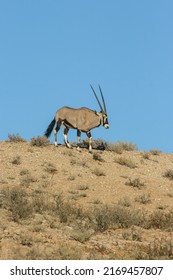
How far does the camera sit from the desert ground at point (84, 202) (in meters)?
12.4

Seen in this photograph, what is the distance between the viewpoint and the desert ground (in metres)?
12.4

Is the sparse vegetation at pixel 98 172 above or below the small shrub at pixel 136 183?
above

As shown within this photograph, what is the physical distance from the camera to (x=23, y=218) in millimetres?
15555

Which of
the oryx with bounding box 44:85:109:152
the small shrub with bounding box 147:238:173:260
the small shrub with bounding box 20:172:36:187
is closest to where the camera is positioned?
the small shrub with bounding box 147:238:173:260

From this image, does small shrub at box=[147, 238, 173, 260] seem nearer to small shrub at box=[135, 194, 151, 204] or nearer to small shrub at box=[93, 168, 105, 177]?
small shrub at box=[135, 194, 151, 204]

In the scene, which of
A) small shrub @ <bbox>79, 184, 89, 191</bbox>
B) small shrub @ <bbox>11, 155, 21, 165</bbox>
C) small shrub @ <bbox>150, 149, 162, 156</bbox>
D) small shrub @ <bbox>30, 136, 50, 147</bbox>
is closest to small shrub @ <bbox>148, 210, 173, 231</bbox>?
small shrub @ <bbox>79, 184, 89, 191</bbox>

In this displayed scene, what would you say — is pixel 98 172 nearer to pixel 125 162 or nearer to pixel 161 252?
pixel 125 162

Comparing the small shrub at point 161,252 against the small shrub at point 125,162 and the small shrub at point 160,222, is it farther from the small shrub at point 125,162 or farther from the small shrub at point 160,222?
the small shrub at point 125,162

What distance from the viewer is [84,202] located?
65.0 feet

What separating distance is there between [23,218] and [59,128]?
14086 millimetres

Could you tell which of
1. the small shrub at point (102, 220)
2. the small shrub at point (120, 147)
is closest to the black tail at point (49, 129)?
the small shrub at point (120, 147)

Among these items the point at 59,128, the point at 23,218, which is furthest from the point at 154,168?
the point at 23,218

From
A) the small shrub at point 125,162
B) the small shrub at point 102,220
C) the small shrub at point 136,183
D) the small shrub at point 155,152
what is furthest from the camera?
the small shrub at point 155,152
